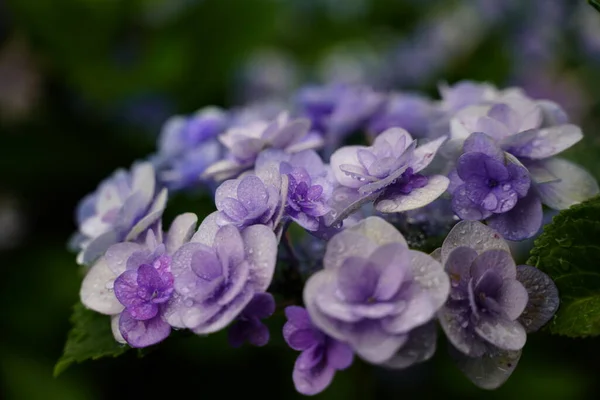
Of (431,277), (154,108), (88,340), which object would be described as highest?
(431,277)

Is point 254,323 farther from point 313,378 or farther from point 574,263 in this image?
point 574,263

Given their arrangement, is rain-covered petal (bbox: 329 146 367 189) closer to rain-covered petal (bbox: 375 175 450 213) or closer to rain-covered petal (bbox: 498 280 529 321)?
rain-covered petal (bbox: 375 175 450 213)

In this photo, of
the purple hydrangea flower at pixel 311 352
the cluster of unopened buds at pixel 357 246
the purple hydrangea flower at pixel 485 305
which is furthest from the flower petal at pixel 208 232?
the purple hydrangea flower at pixel 485 305

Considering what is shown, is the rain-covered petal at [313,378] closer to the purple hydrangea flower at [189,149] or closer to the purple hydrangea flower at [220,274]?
the purple hydrangea flower at [220,274]

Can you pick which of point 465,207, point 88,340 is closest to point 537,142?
point 465,207

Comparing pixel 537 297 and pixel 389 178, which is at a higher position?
pixel 389 178

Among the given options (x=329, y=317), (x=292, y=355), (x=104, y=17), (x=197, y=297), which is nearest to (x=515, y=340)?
(x=329, y=317)
